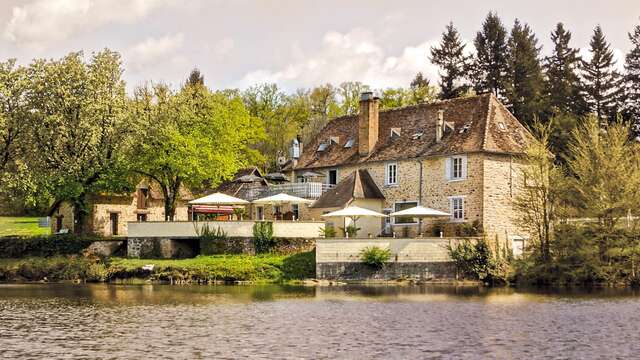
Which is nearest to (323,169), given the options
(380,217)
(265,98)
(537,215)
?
(380,217)

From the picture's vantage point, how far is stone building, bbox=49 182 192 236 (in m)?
63.9

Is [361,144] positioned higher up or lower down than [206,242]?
higher up

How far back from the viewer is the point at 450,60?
77688mm

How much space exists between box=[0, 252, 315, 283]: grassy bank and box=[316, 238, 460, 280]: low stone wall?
4.77ft

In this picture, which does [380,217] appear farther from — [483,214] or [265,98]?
[265,98]

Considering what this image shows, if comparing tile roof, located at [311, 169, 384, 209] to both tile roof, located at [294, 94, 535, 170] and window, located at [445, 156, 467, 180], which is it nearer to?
tile roof, located at [294, 94, 535, 170]

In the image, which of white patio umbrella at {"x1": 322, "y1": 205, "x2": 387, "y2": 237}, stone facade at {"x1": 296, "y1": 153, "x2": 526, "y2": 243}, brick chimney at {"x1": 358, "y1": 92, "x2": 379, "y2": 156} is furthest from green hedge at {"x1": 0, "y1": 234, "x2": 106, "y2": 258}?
brick chimney at {"x1": 358, "y1": 92, "x2": 379, "y2": 156}

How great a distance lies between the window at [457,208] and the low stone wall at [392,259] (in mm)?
3706

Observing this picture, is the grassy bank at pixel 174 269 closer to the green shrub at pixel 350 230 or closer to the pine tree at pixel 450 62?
the green shrub at pixel 350 230

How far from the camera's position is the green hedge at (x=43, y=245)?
175 ft

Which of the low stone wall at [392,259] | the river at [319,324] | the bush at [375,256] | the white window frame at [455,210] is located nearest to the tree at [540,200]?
the white window frame at [455,210]

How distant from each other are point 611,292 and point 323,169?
2412 cm

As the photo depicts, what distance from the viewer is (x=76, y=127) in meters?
53.5

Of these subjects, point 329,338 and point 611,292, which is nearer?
point 329,338
